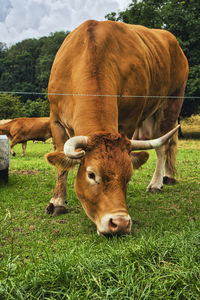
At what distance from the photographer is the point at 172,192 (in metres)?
5.91

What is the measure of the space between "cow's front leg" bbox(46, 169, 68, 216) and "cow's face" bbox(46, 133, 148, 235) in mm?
1118

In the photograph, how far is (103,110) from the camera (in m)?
3.70

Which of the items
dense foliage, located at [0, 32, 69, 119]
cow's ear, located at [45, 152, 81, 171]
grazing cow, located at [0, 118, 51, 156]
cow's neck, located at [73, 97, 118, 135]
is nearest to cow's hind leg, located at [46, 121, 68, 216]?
cow's ear, located at [45, 152, 81, 171]

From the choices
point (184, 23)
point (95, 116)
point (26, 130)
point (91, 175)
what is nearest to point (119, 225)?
point (91, 175)

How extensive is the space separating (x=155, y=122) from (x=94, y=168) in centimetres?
406

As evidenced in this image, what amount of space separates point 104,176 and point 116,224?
501 mm

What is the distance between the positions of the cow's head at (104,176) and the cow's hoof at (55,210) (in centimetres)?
103

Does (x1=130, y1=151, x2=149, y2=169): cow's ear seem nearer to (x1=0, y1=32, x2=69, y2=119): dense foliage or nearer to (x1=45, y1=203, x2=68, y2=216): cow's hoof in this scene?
(x1=45, y1=203, x2=68, y2=216): cow's hoof

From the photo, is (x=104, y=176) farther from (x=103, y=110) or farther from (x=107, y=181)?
(x=103, y=110)

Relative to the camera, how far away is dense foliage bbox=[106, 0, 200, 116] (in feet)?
71.9

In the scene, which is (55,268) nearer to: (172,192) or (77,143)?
(77,143)

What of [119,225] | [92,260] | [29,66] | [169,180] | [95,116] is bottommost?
[29,66]

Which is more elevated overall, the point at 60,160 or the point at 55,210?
the point at 60,160

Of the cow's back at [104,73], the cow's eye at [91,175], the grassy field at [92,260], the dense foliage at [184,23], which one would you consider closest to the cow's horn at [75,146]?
the cow's eye at [91,175]
